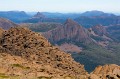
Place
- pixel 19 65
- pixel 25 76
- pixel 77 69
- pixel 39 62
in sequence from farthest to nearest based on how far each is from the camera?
1. pixel 77 69
2. pixel 39 62
3. pixel 19 65
4. pixel 25 76

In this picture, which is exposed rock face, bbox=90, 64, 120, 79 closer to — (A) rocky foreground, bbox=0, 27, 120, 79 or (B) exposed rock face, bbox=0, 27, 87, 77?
(A) rocky foreground, bbox=0, 27, 120, 79

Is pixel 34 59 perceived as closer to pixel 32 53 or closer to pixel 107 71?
pixel 32 53

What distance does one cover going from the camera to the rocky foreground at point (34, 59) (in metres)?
116

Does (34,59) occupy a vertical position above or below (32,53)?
below

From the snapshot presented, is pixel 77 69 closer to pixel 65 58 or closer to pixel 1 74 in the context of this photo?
pixel 65 58

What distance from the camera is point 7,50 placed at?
507 feet

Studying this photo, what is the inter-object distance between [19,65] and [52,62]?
22.5m

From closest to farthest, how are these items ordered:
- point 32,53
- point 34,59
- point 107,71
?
point 107,71 → point 34,59 → point 32,53

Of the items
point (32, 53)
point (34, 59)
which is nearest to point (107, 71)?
point (34, 59)

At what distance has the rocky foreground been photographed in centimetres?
11593

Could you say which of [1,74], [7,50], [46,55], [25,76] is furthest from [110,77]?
[7,50]

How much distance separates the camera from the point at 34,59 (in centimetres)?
14412

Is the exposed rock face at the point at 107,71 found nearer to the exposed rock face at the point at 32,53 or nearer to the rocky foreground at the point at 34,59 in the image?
the rocky foreground at the point at 34,59

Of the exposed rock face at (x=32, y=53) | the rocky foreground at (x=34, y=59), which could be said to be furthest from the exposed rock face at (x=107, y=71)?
the exposed rock face at (x=32, y=53)
